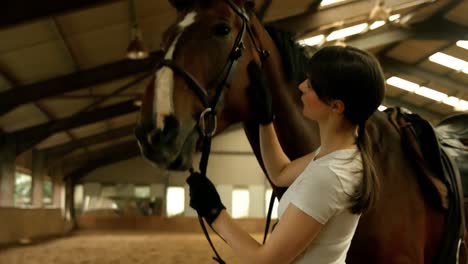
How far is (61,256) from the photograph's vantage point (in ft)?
25.8

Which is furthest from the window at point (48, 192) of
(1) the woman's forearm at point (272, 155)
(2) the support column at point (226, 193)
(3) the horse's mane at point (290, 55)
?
(1) the woman's forearm at point (272, 155)

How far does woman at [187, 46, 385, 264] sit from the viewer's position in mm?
1134

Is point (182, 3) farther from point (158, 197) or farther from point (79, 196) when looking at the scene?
point (79, 196)

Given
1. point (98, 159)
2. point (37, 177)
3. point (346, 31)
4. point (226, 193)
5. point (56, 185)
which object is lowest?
point (226, 193)

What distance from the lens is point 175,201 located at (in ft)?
75.5

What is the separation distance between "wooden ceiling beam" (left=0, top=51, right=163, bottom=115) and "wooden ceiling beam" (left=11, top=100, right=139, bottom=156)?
3066mm

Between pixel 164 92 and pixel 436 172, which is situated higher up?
pixel 164 92

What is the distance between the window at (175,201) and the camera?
75.3 feet

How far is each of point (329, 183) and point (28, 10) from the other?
5995mm

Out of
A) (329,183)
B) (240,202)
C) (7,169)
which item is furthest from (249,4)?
(240,202)

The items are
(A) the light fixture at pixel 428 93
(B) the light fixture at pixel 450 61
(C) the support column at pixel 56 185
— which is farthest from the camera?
(C) the support column at pixel 56 185

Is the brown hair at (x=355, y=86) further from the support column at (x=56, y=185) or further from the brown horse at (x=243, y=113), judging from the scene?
the support column at (x=56, y=185)

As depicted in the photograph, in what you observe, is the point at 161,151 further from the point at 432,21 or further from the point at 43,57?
the point at 432,21

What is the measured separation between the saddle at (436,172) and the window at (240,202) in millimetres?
21072
